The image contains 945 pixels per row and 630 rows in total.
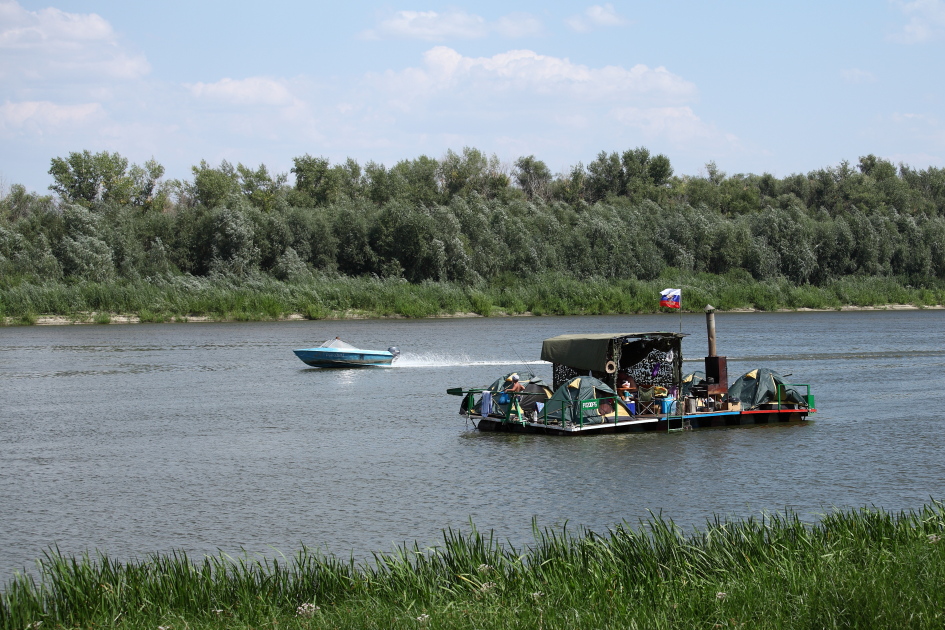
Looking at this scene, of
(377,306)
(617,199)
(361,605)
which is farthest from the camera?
(617,199)

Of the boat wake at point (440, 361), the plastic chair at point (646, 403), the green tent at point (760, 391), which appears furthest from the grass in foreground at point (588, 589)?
the boat wake at point (440, 361)

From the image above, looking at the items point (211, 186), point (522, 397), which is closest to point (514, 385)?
point (522, 397)

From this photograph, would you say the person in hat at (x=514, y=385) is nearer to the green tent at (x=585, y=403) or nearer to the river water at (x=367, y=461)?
the green tent at (x=585, y=403)

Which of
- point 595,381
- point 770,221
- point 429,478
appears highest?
point 770,221

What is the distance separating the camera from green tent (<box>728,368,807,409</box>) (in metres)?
32.9

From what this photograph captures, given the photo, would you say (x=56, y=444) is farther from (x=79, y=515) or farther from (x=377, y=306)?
(x=377, y=306)

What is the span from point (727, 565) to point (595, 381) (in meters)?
17.2

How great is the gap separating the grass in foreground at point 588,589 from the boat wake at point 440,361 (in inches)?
1592

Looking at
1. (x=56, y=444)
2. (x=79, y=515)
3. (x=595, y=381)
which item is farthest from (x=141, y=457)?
(x=595, y=381)

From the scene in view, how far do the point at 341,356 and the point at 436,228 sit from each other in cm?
5149

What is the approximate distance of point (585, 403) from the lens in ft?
98.0

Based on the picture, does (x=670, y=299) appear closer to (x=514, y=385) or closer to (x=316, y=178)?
(x=514, y=385)

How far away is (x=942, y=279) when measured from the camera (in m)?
118

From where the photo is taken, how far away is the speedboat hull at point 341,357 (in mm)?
56125
